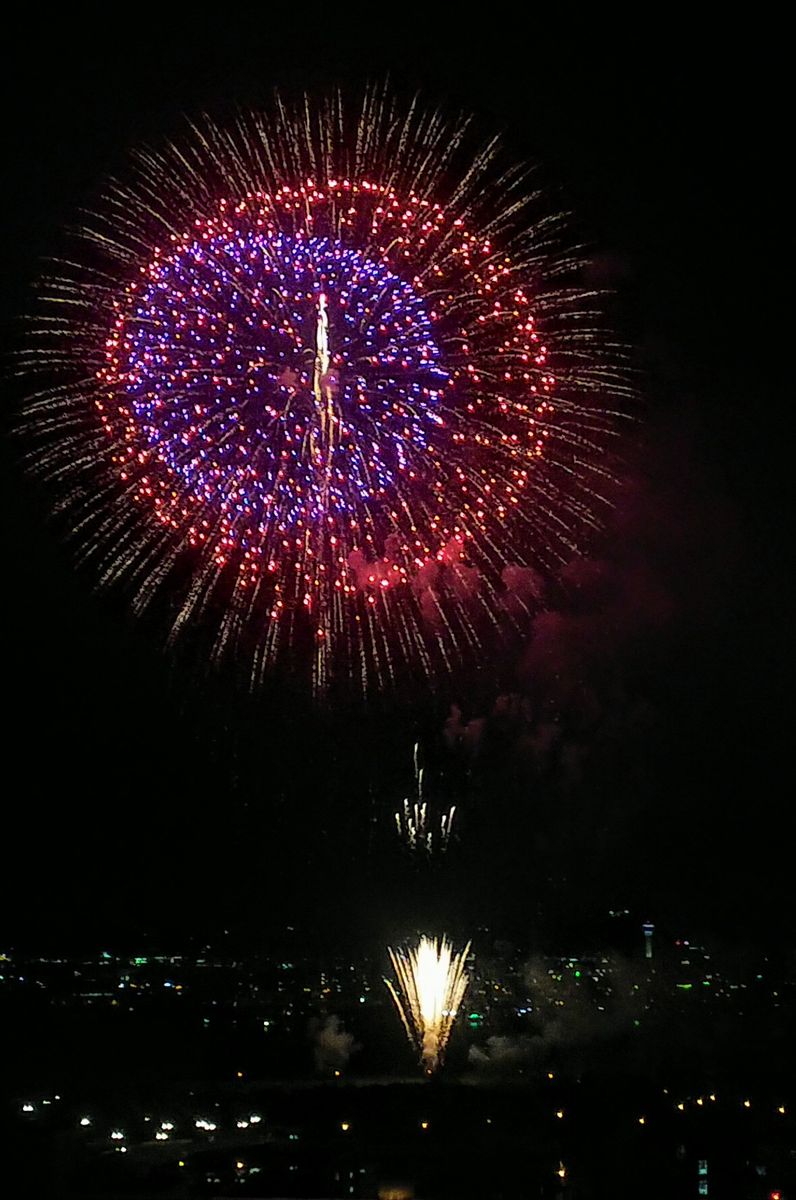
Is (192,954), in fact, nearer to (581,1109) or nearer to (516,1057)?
(516,1057)

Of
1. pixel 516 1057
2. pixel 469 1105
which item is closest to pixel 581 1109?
pixel 469 1105

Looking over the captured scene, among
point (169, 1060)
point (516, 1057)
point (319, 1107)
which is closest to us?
point (319, 1107)

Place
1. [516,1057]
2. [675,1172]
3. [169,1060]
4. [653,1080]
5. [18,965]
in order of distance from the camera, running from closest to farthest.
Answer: [675,1172] < [653,1080] < [516,1057] < [169,1060] < [18,965]

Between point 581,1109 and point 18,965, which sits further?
point 18,965

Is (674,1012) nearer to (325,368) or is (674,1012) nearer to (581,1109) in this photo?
(581,1109)

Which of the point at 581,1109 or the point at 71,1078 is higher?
the point at 71,1078

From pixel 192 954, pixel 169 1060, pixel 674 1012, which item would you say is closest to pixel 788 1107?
pixel 674 1012

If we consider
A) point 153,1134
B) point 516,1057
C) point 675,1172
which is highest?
point 516,1057

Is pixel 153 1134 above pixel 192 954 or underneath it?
underneath

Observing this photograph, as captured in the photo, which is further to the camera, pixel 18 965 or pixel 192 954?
pixel 192 954
